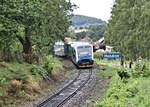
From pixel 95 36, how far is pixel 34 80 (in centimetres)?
14105

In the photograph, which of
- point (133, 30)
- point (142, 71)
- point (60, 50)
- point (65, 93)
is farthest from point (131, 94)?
point (60, 50)

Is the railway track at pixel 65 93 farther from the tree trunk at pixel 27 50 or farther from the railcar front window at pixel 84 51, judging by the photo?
the railcar front window at pixel 84 51

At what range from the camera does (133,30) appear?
41.5m

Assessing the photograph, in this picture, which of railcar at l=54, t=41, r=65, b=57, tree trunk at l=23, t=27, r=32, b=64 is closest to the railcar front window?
tree trunk at l=23, t=27, r=32, b=64

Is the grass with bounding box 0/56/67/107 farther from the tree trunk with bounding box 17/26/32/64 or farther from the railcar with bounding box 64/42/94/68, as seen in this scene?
the railcar with bounding box 64/42/94/68

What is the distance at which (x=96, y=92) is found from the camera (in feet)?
114

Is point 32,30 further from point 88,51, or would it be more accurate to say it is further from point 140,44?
point 88,51

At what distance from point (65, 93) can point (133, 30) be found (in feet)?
33.7

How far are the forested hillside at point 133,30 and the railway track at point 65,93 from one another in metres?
5.01

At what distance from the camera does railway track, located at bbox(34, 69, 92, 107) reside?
29.3m

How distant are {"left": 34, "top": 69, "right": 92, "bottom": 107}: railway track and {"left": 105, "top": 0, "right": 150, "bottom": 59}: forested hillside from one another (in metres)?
5.01

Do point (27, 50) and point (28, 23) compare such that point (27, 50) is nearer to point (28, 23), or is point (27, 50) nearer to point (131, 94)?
point (28, 23)

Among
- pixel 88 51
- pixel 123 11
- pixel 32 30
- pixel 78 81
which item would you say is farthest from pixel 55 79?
pixel 88 51

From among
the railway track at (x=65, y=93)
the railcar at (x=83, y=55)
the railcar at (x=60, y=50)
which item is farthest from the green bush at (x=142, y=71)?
the railcar at (x=60, y=50)
